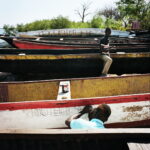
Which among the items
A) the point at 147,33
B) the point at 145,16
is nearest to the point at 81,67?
the point at 147,33

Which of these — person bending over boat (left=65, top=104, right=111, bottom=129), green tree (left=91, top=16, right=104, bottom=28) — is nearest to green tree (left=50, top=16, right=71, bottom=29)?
green tree (left=91, top=16, right=104, bottom=28)

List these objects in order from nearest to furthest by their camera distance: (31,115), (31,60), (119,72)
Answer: (31,115)
(31,60)
(119,72)

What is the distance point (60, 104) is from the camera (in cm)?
394

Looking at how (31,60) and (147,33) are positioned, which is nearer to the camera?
(31,60)

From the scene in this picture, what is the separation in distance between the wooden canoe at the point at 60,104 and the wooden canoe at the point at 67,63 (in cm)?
236

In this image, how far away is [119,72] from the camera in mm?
8648

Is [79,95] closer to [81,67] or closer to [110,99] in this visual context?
[110,99]

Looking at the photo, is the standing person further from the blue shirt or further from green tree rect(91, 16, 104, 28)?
green tree rect(91, 16, 104, 28)

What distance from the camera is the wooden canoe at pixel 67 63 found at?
780cm

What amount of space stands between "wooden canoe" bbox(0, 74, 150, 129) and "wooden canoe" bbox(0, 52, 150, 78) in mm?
2365

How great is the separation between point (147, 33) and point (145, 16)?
13.7 m

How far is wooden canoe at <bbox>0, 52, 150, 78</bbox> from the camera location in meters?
7.80

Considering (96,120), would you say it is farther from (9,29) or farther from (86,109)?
(9,29)
